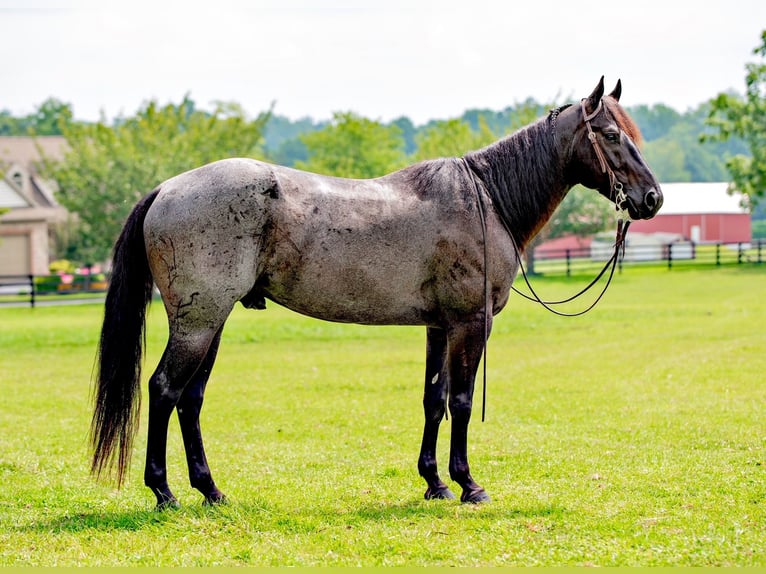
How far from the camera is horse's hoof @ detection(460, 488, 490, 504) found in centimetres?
629

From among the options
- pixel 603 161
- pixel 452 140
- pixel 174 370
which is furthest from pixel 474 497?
pixel 452 140

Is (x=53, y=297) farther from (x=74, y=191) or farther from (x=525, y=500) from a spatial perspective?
(x=525, y=500)

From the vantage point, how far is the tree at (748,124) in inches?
1651

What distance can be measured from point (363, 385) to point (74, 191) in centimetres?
3013

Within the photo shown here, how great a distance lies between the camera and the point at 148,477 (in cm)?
608

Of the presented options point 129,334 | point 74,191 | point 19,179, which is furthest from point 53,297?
point 129,334

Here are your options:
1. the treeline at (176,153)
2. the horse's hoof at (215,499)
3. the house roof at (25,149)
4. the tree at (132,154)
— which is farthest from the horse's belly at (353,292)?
the house roof at (25,149)

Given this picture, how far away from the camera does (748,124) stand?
138ft

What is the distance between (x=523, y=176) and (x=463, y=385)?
4.98 feet

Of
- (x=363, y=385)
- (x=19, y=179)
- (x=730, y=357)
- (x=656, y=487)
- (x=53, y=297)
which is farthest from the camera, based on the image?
(x=19, y=179)

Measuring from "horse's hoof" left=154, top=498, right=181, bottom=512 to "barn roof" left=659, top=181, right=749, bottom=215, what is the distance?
1940 inches

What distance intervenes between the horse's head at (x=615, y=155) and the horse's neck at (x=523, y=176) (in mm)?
231

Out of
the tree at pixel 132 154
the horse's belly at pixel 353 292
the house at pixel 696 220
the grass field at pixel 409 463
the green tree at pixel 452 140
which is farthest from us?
the house at pixel 696 220

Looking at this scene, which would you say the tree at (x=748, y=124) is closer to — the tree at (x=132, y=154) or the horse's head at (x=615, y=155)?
the tree at (x=132, y=154)
